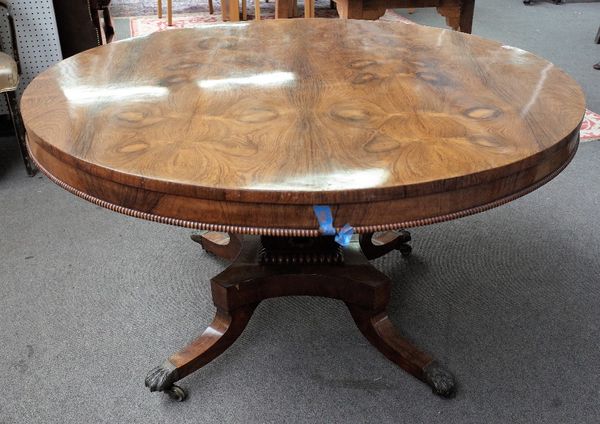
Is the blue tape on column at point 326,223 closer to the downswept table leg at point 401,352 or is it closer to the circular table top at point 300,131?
the circular table top at point 300,131

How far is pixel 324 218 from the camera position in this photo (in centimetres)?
83

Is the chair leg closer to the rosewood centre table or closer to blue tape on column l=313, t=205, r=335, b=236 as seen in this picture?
the rosewood centre table

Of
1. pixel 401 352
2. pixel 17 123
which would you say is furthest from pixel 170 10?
pixel 401 352

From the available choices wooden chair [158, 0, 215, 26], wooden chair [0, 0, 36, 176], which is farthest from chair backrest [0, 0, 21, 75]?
wooden chair [158, 0, 215, 26]

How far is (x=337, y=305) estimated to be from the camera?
1.65 m

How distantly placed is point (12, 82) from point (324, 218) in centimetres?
179

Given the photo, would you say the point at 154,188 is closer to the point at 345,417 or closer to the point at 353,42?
the point at 345,417

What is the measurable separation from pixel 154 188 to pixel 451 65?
836 millimetres

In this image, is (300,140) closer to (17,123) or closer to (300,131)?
(300,131)

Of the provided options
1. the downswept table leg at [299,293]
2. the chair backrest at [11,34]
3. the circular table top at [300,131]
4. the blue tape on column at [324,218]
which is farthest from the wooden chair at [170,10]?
the blue tape on column at [324,218]

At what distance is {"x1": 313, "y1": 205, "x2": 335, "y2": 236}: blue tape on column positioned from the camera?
32.5 inches

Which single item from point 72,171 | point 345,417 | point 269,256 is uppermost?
point 72,171

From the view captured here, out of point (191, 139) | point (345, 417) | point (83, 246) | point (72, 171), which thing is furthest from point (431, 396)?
point (83, 246)

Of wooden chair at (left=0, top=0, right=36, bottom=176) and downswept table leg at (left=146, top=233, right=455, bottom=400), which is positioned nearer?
downswept table leg at (left=146, top=233, right=455, bottom=400)
